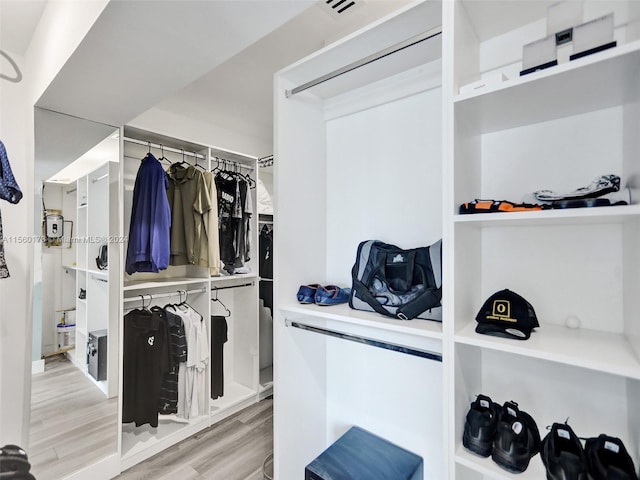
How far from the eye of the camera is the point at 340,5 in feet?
5.11

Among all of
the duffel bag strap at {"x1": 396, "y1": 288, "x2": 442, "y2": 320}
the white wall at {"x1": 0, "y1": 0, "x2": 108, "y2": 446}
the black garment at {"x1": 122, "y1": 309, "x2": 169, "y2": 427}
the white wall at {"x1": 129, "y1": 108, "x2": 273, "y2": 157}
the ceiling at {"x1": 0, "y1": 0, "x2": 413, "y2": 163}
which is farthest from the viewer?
the white wall at {"x1": 129, "y1": 108, "x2": 273, "y2": 157}

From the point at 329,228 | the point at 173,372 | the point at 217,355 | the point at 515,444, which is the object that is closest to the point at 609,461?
the point at 515,444

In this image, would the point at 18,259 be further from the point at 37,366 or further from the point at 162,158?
the point at 162,158

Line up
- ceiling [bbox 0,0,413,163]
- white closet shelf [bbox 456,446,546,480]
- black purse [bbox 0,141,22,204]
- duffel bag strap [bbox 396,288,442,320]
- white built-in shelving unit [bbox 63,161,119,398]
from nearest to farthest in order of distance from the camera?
white closet shelf [bbox 456,446,546,480]
ceiling [bbox 0,0,413,163]
duffel bag strap [bbox 396,288,442,320]
black purse [bbox 0,141,22,204]
white built-in shelving unit [bbox 63,161,119,398]

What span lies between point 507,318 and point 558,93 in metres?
0.65

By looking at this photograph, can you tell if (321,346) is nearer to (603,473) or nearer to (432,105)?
(603,473)

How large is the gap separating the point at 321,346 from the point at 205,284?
4.34ft

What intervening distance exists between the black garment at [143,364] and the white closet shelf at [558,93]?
2.29 m

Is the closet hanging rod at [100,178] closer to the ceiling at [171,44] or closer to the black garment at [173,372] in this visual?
the ceiling at [171,44]

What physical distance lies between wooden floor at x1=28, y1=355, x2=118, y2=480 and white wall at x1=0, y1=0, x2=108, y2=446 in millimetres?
59

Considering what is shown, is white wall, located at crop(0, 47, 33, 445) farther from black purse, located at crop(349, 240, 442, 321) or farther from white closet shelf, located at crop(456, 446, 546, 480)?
white closet shelf, located at crop(456, 446, 546, 480)

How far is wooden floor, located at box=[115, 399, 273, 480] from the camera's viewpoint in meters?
1.95

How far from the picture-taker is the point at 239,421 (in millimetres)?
2564

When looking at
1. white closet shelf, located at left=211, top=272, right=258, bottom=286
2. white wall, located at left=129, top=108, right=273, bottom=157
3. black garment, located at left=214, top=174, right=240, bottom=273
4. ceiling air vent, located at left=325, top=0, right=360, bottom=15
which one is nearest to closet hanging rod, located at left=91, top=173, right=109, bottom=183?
white wall, located at left=129, top=108, right=273, bottom=157
